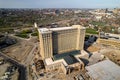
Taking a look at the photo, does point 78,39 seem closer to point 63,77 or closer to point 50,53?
point 50,53

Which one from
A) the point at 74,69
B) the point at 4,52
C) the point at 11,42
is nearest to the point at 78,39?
the point at 74,69

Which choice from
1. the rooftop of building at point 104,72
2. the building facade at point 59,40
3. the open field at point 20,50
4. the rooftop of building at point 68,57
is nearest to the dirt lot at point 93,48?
the building facade at point 59,40

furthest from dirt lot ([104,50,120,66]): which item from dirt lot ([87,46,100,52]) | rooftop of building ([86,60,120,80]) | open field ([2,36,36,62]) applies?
open field ([2,36,36,62])

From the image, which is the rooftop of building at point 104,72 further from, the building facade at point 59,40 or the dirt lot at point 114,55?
the building facade at point 59,40

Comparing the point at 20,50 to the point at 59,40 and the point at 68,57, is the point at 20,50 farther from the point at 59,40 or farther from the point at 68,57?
the point at 68,57

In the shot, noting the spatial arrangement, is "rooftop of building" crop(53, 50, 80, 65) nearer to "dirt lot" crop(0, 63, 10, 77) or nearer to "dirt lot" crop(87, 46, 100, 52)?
"dirt lot" crop(87, 46, 100, 52)

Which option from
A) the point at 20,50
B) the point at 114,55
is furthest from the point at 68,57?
the point at 20,50

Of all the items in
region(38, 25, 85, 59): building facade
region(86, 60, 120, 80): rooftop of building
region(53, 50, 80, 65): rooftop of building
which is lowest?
region(86, 60, 120, 80): rooftop of building
